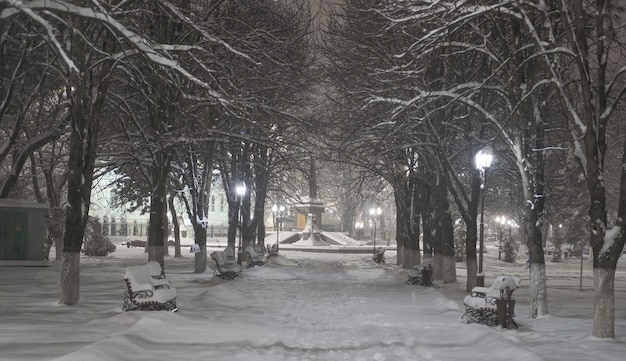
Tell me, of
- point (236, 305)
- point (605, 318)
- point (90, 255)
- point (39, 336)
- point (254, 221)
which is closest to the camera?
point (39, 336)

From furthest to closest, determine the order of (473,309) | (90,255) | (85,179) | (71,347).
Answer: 1. (90,255)
2. (85,179)
3. (473,309)
4. (71,347)

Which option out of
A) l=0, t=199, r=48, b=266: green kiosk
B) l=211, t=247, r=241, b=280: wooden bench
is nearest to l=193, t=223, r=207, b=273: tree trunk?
l=211, t=247, r=241, b=280: wooden bench

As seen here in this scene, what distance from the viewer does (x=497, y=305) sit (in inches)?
492

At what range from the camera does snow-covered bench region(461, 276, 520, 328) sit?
40.9 feet

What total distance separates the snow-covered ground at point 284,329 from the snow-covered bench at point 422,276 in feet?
8.73

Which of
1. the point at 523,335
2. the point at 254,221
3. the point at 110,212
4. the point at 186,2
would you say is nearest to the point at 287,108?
the point at 254,221

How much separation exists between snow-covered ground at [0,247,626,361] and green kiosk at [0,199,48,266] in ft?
26.4

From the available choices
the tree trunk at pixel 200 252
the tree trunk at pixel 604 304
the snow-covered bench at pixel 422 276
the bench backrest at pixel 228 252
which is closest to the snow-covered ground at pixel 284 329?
the tree trunk at pixel 604 304

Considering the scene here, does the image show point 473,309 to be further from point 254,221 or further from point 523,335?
point 254,221

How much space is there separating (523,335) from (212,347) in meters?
5.85

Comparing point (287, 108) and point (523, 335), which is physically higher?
point (287, 108)

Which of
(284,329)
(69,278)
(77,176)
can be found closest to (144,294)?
(69,278)

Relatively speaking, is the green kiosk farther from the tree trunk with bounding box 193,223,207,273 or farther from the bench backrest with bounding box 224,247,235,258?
the bench backrest with bounding box 224,247,235,258

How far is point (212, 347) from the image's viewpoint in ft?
33.1
